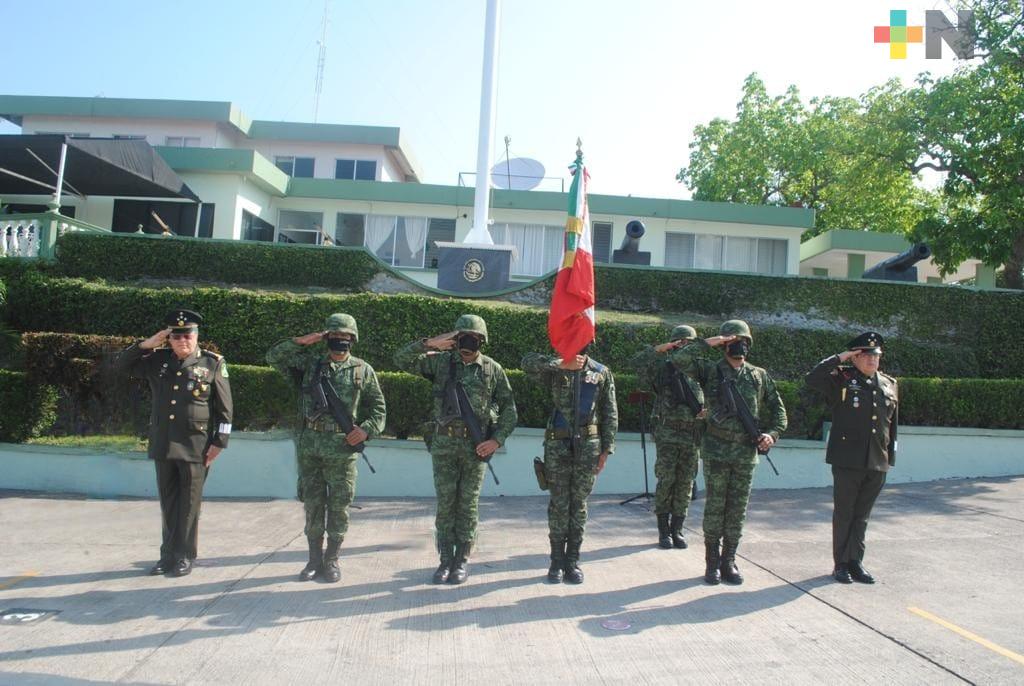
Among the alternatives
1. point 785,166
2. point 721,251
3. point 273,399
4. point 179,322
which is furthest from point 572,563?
point 785,166

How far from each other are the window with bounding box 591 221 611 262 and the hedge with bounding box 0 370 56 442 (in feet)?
47.3

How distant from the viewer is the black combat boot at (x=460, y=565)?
5742mm

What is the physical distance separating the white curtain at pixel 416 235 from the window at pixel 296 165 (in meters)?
5.66

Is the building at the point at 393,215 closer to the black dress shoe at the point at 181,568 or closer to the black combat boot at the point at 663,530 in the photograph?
the black combat boot at the point at 663,530

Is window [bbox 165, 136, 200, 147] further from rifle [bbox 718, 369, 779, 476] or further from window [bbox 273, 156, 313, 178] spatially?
rifle [bbox 718, 369, 779, 476]

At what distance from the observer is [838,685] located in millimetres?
3992

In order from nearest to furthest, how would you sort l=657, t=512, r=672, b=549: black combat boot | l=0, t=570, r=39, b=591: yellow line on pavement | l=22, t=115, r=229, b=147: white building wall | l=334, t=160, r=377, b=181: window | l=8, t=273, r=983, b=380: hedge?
l=0, t=570, r=39, b=591: yellow line on pavement
l=657, t=512, r=672, b=549: black combat boot
l=8, t=273, r=983, b=380: hedge
l=22, t=115, r=229, b=147: white building wall
l=334, t=160, r=377, b=181: window

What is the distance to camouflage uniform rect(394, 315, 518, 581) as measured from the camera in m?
5.79

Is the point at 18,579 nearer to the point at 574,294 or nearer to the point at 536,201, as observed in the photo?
the point at 574,294

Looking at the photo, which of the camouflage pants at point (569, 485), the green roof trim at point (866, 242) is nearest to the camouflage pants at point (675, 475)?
the camouflage pants at point (569, 485)

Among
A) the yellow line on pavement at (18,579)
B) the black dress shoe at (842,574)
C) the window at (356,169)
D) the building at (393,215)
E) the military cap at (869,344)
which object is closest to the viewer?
the yellow line on pavement at (18,579)

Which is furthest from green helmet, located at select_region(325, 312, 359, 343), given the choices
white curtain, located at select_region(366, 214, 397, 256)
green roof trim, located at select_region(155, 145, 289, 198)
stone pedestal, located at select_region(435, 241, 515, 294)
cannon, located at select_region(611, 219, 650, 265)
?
white curtain, located at select_region(366, 214, 397, 256)

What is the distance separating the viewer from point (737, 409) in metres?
6.05

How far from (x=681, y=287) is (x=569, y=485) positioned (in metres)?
8.47
